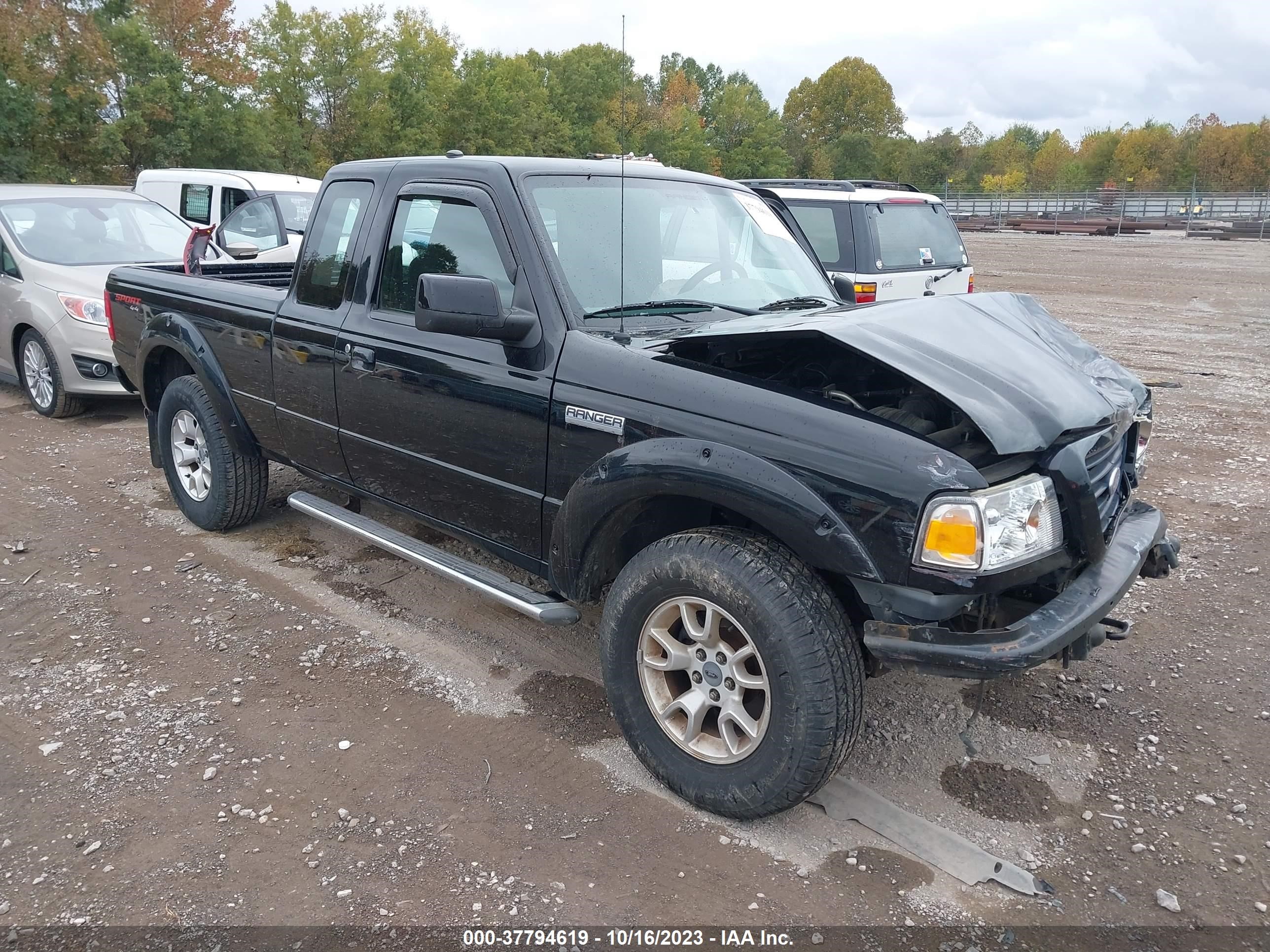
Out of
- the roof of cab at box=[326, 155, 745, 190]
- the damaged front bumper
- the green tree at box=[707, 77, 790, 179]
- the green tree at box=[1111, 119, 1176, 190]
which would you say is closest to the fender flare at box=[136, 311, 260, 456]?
the roof of cab at box=[326, 155, 745, 190]

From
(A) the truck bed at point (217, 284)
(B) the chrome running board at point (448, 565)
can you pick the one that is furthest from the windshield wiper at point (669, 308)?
(A) the truck bed at point (217, 284)

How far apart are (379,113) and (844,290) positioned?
4273 centimetres

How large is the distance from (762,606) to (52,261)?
767 centimetres

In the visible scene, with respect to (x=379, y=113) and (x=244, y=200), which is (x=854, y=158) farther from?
(x=244, y=200)

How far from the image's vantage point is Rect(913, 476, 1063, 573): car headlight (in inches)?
102

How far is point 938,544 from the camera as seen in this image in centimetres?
261

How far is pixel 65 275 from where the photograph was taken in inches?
308

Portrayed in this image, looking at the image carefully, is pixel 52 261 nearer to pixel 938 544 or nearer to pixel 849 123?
pixel 938 544

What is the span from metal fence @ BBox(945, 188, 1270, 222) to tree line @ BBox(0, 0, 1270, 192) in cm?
527

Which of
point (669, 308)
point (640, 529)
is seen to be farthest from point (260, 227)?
point (640, 529)

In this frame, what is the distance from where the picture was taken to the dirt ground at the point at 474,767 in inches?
110

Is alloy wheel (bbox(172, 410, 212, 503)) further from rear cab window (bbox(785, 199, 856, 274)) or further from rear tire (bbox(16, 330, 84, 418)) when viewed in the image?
rear cab window (bbox(785, 199, 856, 274))

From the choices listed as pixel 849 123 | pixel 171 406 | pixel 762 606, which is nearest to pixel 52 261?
pixel 171 406

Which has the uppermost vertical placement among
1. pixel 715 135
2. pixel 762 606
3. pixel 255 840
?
pixel 715 135
